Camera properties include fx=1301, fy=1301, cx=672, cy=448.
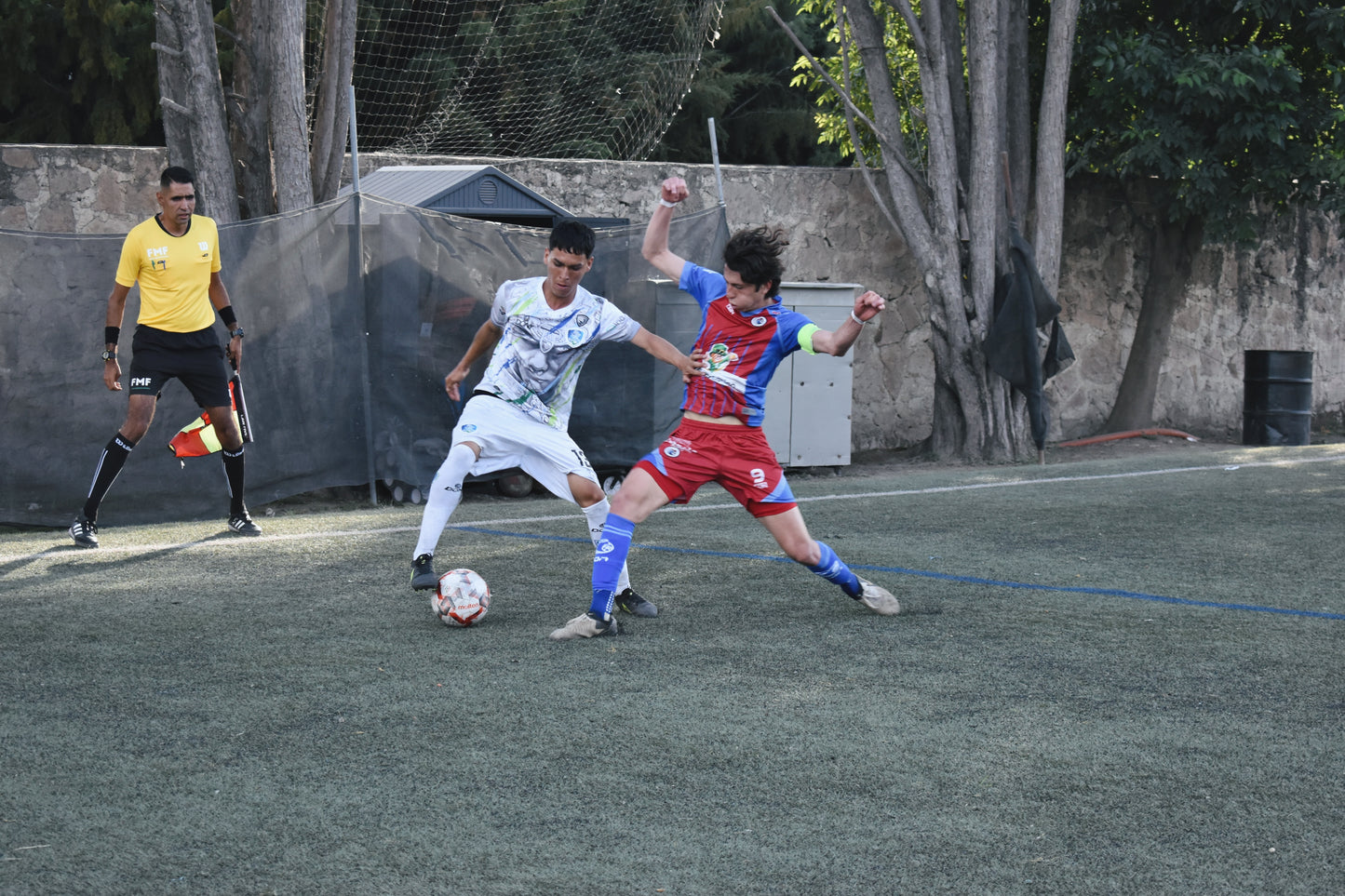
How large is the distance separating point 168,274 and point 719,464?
3.62 meters

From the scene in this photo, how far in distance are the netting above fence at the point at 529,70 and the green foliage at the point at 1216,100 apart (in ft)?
17.9

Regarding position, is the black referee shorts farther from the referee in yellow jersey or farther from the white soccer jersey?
the white soccer jersey

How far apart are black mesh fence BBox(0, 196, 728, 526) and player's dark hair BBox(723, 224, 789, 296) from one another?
4278 mm

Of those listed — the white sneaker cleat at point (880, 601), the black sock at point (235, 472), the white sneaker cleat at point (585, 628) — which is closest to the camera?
the white sneaker cleat at point (585, 628)

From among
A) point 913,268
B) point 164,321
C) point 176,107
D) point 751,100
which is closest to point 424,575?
point 164,321

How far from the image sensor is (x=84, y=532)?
22.6 ft

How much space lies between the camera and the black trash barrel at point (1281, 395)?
13117 mm

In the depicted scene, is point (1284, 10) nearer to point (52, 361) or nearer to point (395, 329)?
point (395, 329)

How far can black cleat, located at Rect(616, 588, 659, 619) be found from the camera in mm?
5316

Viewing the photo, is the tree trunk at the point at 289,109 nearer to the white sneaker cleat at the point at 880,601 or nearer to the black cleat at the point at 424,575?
the black cleat at the point at 424,575

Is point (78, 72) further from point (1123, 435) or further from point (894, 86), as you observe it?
point (1123, 435)

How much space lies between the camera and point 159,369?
6961 mm

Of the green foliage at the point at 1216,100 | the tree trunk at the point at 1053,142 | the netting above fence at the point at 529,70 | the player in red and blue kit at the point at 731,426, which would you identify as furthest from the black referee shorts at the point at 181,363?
the netting above fence at the point at 529,70

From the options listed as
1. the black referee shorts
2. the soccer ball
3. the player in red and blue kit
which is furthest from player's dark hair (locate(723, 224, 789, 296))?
the black referee shorts
